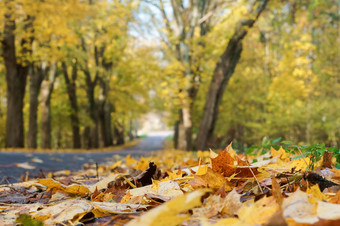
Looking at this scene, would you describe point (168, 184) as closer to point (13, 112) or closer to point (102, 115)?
point (13, 112)

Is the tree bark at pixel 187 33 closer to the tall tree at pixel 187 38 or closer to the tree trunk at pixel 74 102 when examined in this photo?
the tall tree at pixel 187 38

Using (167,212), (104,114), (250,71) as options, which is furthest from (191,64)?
(104,114)

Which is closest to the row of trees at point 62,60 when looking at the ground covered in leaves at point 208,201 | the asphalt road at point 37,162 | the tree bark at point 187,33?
the tree bark at point 187,33

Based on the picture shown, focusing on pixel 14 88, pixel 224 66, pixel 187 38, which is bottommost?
pixel 224 66

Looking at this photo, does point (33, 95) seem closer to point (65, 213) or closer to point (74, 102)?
point (74, 102)

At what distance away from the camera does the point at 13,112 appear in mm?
12414

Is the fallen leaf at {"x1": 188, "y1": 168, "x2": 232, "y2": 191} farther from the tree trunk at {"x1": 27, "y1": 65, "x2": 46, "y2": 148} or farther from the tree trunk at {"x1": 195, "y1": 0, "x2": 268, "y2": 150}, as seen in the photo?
the tree trunk at {"x1": 27, "y1": 65, "x2": 46, "y2": 148}

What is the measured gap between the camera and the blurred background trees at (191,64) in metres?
10.0

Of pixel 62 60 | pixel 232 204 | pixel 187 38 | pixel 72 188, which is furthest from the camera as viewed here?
pixel 62 60

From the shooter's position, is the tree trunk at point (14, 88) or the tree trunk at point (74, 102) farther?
the tree trunk at point (74, 102)

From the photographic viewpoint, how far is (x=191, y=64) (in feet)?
36.7

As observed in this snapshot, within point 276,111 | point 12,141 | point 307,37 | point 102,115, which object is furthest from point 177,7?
point 102,115

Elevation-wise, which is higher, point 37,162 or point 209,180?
point 209,180

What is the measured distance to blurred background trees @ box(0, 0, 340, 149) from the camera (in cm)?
1002
